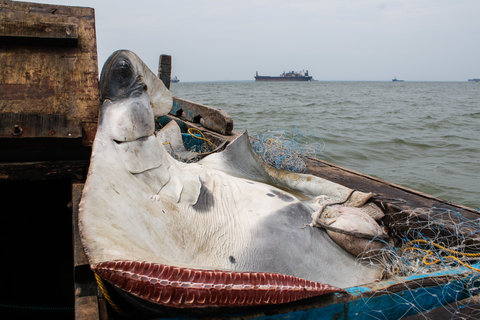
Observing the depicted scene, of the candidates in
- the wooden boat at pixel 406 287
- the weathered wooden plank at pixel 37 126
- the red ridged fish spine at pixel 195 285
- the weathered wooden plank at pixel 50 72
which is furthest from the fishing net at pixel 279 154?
the red ridged fish spine at pixel 195 285

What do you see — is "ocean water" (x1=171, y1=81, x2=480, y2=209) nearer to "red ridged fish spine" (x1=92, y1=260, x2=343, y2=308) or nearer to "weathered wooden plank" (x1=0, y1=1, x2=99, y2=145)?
"weathered wooden plank" (x1=0, y1=1, x2=99, y2=145)

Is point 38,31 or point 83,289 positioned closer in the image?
point 83,289

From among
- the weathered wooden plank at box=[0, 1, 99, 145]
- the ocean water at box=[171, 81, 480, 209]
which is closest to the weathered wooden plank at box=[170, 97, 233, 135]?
the ocean water at box=[171, 81, 480, 209]

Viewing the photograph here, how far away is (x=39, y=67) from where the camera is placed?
8.71 feet

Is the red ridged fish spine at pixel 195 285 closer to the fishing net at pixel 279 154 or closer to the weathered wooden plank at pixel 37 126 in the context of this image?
the weathered wooden plank at pixel 37 126

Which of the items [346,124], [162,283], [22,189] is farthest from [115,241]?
[346,124]

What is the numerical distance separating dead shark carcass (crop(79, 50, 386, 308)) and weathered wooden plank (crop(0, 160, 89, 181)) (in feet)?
1.46

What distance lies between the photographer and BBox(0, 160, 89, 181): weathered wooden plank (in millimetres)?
2295

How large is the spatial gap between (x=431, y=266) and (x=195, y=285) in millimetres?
1714

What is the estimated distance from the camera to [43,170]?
2.40 metres

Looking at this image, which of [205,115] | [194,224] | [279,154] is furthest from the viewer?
[205,115]

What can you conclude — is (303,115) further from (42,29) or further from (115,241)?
(115,241)

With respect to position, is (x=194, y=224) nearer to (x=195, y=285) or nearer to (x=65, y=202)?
(x=195, y=285)

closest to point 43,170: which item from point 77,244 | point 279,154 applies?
point 77,244
